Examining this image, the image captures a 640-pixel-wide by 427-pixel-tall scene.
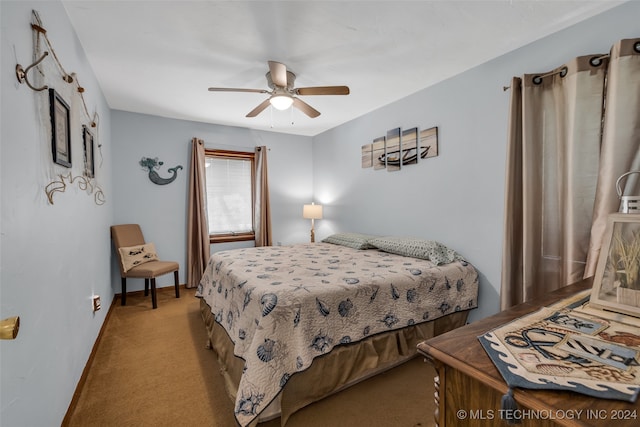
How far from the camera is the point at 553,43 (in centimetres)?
209

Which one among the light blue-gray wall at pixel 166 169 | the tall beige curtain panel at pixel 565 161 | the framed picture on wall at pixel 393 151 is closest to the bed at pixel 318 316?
the tall beige curtain panel at pixel 565 161

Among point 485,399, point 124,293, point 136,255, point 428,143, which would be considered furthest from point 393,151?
→ point 124,293

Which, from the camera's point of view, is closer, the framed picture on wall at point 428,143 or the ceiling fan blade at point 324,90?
the ceiling fan blade at point 324,90

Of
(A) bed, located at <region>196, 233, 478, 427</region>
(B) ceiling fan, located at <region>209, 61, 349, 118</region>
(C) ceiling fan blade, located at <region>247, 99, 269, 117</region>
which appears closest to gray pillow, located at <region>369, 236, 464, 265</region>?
(A) bed, located at <region>196, 233, 478, 427</region>

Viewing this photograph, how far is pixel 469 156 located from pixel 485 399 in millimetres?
2402

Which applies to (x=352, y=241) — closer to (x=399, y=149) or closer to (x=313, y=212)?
(x=399, y=149)

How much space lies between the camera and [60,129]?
1.56 m

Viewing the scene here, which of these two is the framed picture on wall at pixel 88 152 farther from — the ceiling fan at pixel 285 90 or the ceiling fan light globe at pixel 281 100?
the ceiling fan light globe at pixel 281 100

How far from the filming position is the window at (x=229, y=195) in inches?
178

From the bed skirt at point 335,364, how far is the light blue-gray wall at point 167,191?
857mm

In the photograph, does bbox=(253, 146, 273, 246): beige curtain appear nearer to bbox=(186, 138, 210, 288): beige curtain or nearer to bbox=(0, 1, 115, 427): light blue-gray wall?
bbox=(186, 138, 210, 288): beige curtain

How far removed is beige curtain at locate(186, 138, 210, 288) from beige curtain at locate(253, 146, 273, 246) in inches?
32.6

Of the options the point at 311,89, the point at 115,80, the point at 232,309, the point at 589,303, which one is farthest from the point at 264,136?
the point at 589,303

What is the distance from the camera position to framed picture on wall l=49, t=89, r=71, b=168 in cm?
144
